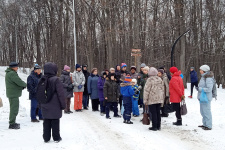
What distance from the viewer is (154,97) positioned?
6746 millimetres

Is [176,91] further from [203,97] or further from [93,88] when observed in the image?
[93,88]

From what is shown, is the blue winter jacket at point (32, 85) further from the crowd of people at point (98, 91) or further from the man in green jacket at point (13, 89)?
the man in green jacket at point (13, 89)

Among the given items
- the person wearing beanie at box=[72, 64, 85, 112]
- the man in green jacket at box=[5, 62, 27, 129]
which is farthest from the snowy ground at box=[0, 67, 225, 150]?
the person wearing beanie at box=[72, 64, 85, 112]

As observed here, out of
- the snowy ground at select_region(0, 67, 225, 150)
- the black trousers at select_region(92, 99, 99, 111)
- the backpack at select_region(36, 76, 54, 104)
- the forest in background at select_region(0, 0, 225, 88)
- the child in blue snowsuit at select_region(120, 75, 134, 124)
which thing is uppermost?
the forest in background at select_region(0, 0, 225, 88)

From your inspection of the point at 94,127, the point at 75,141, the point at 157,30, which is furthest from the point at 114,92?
the point at 157,30

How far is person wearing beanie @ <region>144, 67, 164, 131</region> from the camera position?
675cm

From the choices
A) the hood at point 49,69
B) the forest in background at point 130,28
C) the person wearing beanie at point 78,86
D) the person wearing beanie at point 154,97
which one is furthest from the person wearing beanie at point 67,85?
the forest in background at point 130,28

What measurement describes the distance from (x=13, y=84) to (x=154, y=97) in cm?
427

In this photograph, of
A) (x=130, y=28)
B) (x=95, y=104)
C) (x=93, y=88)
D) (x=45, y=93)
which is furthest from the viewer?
(x=130, y=28)

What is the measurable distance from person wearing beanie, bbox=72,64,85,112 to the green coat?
3.10m

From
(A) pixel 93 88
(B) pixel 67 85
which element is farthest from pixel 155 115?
(B) pixel 67 85

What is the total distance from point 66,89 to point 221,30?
20178 millimetres

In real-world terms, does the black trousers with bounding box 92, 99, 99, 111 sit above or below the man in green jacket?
below

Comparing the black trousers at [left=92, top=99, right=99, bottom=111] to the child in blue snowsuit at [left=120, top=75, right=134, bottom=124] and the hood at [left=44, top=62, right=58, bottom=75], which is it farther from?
the hood at [left=44, top=62, right=58, bottom=75]
